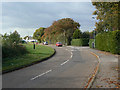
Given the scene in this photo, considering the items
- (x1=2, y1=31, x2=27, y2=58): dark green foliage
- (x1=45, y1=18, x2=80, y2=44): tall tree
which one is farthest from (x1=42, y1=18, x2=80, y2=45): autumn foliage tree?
(x1=2, y1=31, x2=27, y2=58): dark green foliage

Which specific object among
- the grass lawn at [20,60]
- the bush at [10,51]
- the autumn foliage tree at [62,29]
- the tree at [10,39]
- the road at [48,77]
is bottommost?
the road at [48,77]

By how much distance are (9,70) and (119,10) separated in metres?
12.3

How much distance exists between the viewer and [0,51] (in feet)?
55.6

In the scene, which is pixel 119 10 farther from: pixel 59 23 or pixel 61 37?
pixel 59 23

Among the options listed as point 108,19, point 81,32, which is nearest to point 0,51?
point 108,19

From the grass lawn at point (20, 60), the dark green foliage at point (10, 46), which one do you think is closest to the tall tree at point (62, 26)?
the dark green foliage at point (10, 46)

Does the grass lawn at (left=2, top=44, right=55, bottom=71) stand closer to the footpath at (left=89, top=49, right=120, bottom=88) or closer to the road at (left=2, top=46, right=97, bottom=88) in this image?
the road at (left=2, top=46, right=97, bottom=88)

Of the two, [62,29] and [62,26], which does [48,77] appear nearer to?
[62,26]

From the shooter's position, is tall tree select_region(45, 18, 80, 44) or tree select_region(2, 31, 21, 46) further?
tall tree select_region(45, 18, 80, 44)

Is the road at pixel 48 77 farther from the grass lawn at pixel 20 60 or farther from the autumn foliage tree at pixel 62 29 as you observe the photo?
the autumn foliage tree at pixel 62 29

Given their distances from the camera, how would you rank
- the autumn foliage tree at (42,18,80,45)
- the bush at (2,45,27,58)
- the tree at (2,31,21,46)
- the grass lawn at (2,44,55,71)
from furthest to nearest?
the autumn foliage tree at (42,18,80,45)
the tree at (2,31,21,46)
the bush at (2,45,27,58)
the grass lawn at (2,44,55,71)

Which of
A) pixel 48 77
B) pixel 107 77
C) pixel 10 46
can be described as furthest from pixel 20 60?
pixel 107 77

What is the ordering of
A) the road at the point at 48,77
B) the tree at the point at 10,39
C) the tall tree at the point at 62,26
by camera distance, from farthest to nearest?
1. the tall tree at the point at 62,26
2. the tree at the point at 10,39
3. the road at the point at 48,77

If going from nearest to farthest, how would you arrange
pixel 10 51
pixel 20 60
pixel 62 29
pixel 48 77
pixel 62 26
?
pixel 48 77 < pixel 20 60 < pixel 10 51 < pixel 62 26 < pixel 62 29
